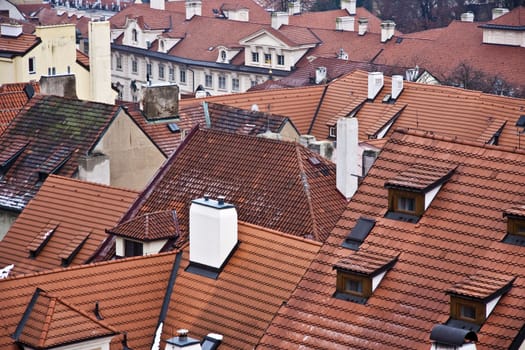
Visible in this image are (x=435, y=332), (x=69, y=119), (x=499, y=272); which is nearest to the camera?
(x=435, y=332)

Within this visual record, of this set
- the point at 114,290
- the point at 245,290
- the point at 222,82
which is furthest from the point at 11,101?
the point at 222,82

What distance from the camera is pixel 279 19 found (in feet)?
407

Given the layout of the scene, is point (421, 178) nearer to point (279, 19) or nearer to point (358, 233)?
point (358, 233)

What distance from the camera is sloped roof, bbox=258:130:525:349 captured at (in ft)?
102

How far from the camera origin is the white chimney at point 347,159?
44844mm

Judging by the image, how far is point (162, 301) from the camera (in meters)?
38.8

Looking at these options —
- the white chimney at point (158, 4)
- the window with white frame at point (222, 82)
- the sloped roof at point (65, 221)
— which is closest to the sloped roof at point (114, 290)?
the sloped roof at point (65, 221)

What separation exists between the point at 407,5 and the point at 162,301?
12898 cm

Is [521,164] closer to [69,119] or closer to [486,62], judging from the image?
[69,119]

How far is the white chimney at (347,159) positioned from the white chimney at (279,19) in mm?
73400

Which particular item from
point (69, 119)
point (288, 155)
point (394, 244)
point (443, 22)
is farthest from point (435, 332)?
point (443, 22)

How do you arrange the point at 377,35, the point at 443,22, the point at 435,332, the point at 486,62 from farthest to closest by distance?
the point at 443,22 < the point at 377,35 < the point at 486,62 < the point at 435,332

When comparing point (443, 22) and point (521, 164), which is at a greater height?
point (521, 164)

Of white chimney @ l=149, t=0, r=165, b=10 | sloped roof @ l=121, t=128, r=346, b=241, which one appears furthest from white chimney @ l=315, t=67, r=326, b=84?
sloped roof @ l=121, t=128, r=346, b=241
